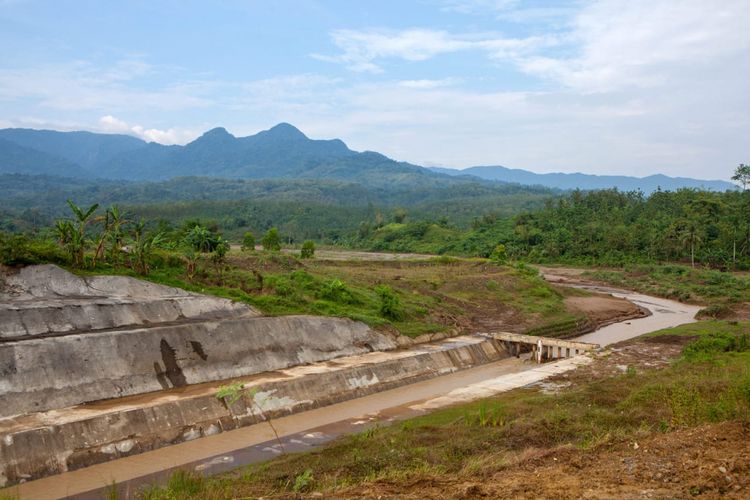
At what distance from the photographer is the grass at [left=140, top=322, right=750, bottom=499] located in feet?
40.0

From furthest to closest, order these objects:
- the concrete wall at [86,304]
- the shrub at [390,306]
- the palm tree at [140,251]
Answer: the shrub at [390,306]
the palm tree at [140,251]
the concrete wall at [86,304]

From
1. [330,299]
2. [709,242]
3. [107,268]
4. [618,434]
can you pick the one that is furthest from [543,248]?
[618,434]

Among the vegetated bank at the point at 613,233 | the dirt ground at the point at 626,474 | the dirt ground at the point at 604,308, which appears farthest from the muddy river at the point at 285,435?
the vegetated bank at the point at 613,233

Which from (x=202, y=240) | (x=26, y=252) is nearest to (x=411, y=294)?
(x=202, y=240)

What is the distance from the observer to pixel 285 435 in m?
20.1

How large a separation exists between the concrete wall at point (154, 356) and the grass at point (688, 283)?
33.8 metres

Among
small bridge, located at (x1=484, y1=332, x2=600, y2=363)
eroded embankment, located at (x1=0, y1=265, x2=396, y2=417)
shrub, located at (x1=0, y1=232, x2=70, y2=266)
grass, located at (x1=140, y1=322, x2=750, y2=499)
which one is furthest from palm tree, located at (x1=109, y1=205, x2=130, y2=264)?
small bridge, located at (x1=484, y1=332, x2=600, y2=363)

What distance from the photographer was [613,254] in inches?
3022

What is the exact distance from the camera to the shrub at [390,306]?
114 ft

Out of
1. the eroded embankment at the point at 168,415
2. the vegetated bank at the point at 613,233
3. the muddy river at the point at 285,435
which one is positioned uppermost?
the vegetated bank at the point at 613,233

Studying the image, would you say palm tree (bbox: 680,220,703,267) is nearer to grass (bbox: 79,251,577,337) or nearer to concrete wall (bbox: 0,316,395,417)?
grass (bbox: 79,251,577,337)

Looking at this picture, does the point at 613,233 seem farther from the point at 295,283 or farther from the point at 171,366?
the point at 171,366

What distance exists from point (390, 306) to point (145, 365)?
621 inches

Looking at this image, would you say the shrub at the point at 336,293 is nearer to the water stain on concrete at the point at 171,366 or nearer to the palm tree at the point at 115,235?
the palm tree at the point at 115,235
